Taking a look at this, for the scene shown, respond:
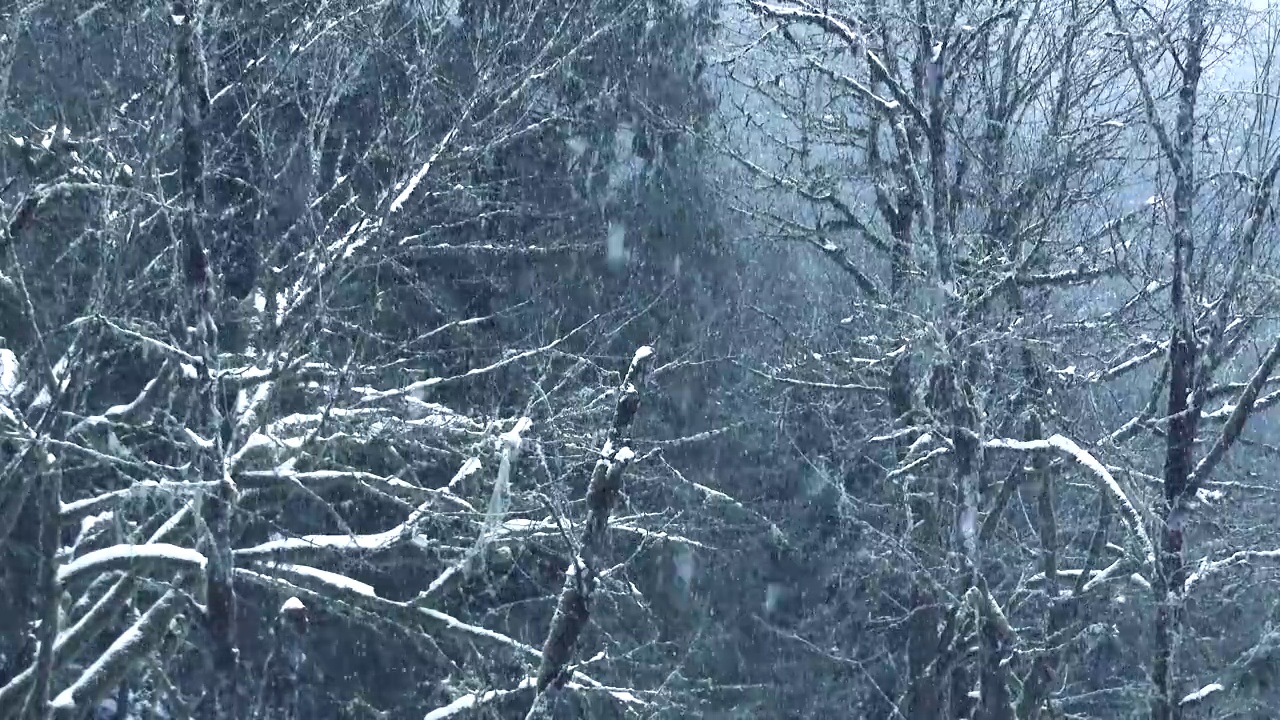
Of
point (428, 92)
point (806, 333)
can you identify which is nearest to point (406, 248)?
point (428, 92)

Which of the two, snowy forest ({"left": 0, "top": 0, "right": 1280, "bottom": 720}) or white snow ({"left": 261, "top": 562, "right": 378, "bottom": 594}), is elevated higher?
snowy forest ({"left": 0, "top": 0, "right": 1280, "bottom": 720})

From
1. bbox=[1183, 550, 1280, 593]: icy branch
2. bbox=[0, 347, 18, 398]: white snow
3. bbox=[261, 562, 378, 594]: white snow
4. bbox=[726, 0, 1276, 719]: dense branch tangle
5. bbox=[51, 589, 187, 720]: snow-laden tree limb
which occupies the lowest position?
bbox=[51, 589, 187, 720]: snow-laden tree limb

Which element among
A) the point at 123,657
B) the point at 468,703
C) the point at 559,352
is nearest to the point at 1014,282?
the point at 559,352

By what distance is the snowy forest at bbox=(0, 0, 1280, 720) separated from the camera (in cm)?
797

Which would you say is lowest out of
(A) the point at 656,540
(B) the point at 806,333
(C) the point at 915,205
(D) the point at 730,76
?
(A) the point at 656,540

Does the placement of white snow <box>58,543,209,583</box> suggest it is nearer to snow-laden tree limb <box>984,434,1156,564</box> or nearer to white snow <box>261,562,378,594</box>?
white snow <box>261,562,378,594</box>

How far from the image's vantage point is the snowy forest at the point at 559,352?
7.97 metres

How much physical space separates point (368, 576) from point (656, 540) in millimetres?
5578

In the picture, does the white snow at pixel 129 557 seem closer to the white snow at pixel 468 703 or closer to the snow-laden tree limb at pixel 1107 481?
the white snow at pixel 468 703

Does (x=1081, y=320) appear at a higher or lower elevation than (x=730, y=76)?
lower

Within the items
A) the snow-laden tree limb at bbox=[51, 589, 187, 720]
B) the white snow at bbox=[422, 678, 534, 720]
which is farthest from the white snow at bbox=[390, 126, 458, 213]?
the white snow at bbox=[422, 678, 534, 720]

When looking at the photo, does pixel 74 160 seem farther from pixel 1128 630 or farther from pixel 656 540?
pixel 1128 630

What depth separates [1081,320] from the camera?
10781 mm

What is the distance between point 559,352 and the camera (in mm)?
9547
